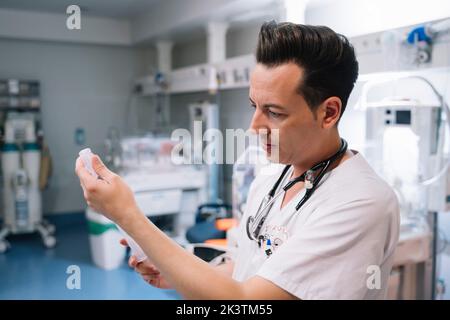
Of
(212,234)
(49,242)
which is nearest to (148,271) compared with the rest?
(212,234)

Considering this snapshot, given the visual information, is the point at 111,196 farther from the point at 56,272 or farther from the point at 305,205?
the point at 56,272

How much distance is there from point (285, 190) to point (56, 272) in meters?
2.96

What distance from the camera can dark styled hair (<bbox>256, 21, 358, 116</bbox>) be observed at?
2.68 feet

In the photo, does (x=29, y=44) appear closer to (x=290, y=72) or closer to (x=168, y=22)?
(x=168, y=22)

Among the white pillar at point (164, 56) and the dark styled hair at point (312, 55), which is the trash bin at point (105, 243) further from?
the dark styled hair at point (312, 55)

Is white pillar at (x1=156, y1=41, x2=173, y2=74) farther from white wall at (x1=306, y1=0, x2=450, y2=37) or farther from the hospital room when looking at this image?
white wall at (x1=306, y1=0, x2=450, y2=37)

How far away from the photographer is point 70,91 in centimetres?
507

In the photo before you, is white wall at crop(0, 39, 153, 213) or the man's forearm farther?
white wall at crop(0, 39, 153, 213)

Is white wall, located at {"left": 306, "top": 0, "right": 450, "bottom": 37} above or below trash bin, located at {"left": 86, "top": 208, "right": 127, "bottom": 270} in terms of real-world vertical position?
above

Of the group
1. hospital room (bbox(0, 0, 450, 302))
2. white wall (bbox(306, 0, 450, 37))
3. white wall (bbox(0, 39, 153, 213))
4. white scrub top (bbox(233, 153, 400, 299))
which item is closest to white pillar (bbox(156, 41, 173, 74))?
hospital room (bbox(0, 0, 450, 302))

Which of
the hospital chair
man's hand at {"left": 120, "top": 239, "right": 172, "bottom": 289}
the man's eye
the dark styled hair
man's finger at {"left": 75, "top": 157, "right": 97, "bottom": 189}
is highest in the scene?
the dark styled hair

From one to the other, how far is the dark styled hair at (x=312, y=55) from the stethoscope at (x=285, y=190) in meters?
0.13

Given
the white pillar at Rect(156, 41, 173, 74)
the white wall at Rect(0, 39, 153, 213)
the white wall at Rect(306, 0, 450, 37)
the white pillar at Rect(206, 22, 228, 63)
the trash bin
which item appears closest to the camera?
the white wall at Rect(306, 0, 450, 37)

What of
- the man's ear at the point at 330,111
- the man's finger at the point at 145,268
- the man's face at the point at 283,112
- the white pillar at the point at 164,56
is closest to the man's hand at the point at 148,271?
the man's finger at the point at 145,268
